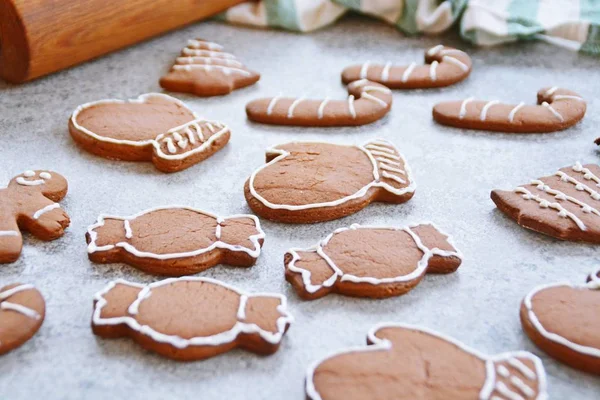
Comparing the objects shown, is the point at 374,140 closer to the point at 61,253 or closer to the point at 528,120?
the point at 528,120

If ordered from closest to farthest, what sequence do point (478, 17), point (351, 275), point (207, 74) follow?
point (351, 275) < point (207, 74) < point (478, 17)

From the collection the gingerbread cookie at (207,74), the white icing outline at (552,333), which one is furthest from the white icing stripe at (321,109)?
the white icing outline at (552,333)

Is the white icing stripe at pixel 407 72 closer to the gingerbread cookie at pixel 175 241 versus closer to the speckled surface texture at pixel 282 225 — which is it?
the speckled surface texture at pixel 282 225

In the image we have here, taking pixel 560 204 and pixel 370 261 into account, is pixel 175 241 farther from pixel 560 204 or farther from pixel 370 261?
pixel 560 204

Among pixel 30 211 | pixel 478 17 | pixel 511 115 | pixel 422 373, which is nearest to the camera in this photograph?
pixel 422 373

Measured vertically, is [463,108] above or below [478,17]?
below

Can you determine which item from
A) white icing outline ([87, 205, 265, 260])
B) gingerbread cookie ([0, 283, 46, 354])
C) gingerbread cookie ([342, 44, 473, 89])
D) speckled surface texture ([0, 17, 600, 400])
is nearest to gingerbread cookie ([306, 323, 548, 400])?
speckled surface texture ([0, 17, 600, 400])

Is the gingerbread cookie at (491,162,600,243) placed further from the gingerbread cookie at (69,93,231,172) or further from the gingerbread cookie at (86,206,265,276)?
the gingerbread cookie at (69,93,231,172)

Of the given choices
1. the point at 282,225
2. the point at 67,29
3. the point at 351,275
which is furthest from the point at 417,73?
the point at 67,29
